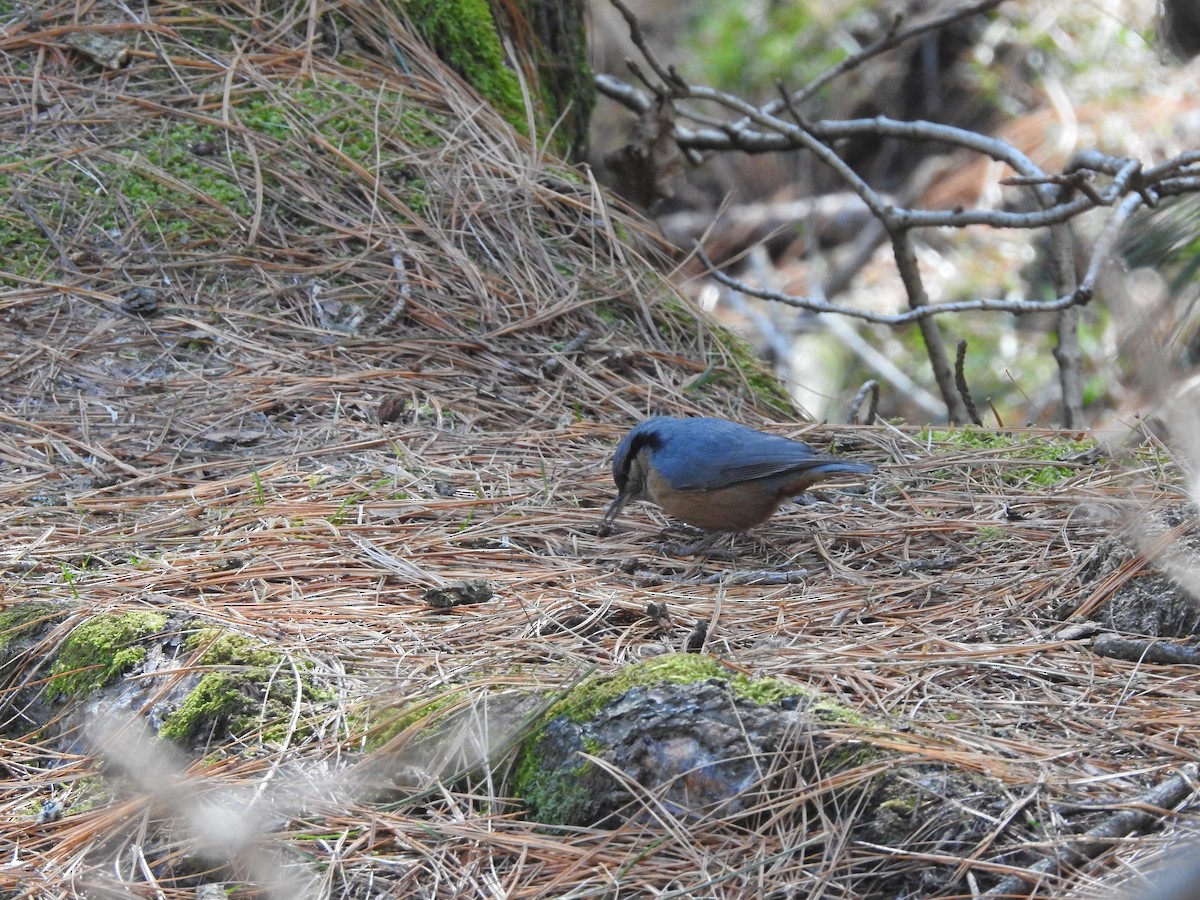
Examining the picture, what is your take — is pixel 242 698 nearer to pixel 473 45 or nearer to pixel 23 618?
pixel 23 618

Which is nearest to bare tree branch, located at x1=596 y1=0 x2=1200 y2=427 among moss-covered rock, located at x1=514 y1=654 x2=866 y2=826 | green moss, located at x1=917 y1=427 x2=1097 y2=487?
green moss, located at x1=917 y1=427 x2=1097 y2=487

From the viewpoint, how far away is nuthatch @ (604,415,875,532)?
3383mm

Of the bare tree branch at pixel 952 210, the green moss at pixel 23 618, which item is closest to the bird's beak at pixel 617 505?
the bare tree branch at pixel 952 210

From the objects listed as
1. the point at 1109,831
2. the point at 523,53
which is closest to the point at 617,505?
the point at 1109,831

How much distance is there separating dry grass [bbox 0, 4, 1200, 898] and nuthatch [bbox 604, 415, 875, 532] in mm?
127

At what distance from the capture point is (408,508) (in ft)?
10.9

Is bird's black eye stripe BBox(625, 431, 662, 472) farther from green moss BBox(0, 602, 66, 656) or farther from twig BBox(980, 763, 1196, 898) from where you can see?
twig BBox(980, 763, 1196, 898)

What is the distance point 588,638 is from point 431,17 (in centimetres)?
341

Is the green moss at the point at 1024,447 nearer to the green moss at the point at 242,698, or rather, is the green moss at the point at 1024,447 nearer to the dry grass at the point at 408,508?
the dry grass at the point at 408,508

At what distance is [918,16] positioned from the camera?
35.1 ft

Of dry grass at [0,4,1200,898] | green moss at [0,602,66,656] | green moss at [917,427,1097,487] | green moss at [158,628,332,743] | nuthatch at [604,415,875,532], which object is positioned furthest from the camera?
green moss at [917,427,1097,487]

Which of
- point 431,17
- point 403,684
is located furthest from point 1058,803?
point 431,17

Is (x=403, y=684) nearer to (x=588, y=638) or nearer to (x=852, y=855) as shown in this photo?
(x=588, y=638)

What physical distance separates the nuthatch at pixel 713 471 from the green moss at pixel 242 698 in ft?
4.31
